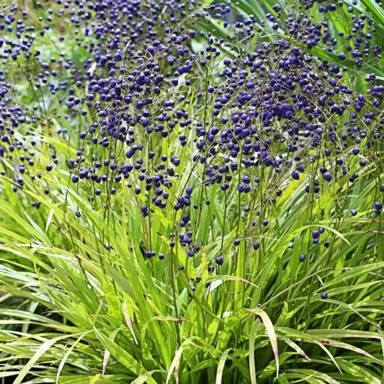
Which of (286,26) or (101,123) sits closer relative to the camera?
(101,123)

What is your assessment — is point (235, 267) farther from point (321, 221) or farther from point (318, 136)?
point (318, 136)

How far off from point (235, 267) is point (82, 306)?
26.4 inches

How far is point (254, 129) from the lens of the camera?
2.57m

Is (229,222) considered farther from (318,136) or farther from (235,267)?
(318,136)

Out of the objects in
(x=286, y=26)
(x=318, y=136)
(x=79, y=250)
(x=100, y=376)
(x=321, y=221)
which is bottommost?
(x=100, y=376)

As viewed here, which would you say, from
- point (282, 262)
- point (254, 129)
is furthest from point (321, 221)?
point (254, 129)

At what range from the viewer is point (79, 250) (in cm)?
335

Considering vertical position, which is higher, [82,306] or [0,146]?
[0,146]

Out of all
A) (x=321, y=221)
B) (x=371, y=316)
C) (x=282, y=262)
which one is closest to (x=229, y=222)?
(x=282, y=262)

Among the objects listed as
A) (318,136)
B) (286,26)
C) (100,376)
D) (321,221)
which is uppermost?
(286,26)

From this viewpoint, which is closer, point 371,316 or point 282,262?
point 371,316

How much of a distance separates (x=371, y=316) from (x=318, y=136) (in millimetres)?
821

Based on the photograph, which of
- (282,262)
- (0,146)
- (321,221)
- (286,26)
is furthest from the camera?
(0,146)

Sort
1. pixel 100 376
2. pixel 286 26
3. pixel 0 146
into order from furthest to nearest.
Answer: pixel 0 146 → pixel 286 26 → pixel 100 376
